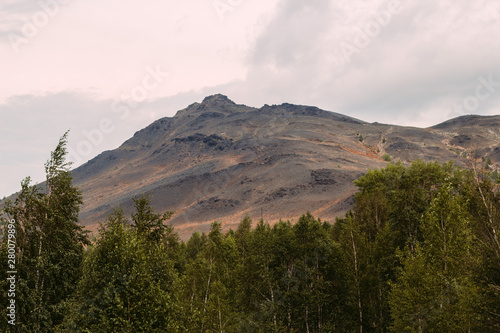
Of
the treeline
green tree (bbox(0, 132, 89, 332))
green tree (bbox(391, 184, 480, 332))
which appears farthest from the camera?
green tree (bbox(0, 132, 89, 332))

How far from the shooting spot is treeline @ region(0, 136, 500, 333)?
592 inches

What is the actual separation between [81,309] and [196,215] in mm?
156140

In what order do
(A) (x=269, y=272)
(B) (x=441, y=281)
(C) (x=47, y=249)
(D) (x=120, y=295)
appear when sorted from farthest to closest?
(A) (x=269, y=272) → (C) (x=47, y=249) → (B) (x=441, y=281) → (D) (x=120, y=295)

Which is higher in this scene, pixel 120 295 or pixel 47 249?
pixel 47 249

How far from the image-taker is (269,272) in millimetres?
29844

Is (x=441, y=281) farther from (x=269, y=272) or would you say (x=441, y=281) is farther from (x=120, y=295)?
(x=120, y=295)

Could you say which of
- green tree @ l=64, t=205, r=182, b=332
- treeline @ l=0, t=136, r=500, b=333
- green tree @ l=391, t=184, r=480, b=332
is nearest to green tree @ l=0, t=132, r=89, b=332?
treeline @ l=0, t=136, r=500, b=333

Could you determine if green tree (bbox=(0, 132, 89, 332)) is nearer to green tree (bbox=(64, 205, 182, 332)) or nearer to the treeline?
the treeline

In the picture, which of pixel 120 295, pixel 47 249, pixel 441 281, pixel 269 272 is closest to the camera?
pixel 120 295

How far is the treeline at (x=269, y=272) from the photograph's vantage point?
15.0 m

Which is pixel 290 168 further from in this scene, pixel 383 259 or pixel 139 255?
pixel 139 255

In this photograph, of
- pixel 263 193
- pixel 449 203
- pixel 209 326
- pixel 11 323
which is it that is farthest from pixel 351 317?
pixel 263 193

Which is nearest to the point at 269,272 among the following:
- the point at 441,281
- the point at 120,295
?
the point at 441,281

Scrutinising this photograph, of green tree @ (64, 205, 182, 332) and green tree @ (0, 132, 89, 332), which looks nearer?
green tree @ (64, 205, 182, 332)
